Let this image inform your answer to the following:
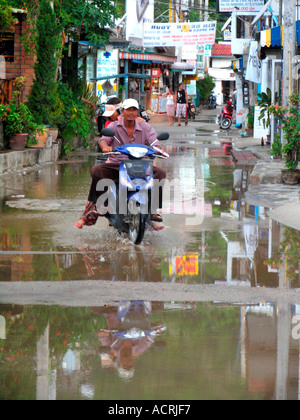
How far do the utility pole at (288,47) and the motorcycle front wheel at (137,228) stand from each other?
8.40 meters

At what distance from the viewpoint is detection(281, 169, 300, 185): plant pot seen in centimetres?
1414

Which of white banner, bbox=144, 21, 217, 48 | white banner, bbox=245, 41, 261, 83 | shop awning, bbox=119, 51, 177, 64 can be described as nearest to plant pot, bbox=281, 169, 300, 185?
white banner, bbox=245, 41, 261, 83

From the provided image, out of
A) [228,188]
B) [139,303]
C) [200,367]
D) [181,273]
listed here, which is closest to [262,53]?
[228,188]

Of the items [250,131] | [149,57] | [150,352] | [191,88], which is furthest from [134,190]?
[191,88]

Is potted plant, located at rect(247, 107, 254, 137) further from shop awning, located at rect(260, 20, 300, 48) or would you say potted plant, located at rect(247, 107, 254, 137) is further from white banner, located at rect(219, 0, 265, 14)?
shop awning, located at rect(260, 20, 300, 48)

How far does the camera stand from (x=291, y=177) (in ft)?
46.5

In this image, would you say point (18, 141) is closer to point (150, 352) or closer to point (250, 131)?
point (150, 352)

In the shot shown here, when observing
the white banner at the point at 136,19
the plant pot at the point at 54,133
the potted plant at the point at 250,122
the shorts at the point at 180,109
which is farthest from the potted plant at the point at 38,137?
the shorts at the point at 180,109

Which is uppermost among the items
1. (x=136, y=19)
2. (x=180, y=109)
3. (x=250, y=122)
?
(x=136, y=19)

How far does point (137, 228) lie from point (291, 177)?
5735mm

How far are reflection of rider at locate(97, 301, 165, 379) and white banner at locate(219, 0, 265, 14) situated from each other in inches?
847

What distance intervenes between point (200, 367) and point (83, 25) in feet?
58.2

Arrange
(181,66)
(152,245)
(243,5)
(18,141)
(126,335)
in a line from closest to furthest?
(126,335) < (152,245) < (18,141) < (243,5) < (181,66)
